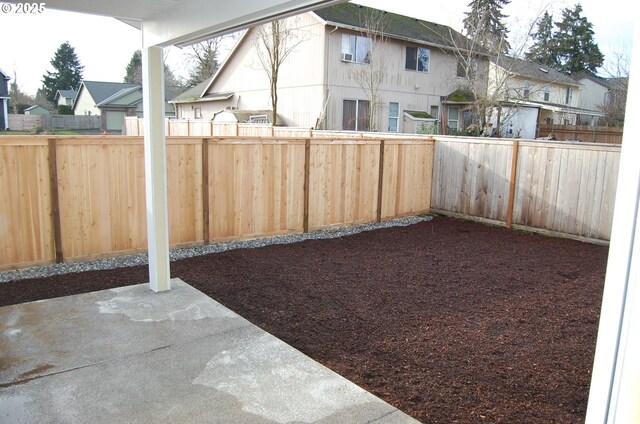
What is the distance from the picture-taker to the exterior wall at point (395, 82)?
19.5 meters

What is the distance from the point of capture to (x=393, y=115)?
21.4m

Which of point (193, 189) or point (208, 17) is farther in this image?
point (193, 189)

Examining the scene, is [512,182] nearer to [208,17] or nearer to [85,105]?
[208,17]

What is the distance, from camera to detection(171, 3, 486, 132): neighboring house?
1936cm

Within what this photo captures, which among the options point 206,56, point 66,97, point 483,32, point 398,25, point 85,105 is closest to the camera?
point 483,32

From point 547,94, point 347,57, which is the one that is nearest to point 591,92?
point 547,94

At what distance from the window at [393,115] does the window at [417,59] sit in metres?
1.79

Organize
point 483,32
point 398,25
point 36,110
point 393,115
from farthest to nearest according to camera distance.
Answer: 1. point 36,110
2. point 398,25
3. point 393,115
4. point 483,32

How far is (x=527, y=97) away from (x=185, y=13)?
65.4 ft

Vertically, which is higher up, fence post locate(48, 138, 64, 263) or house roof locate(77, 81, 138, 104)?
house roof locate(77, 81, 138, 104)

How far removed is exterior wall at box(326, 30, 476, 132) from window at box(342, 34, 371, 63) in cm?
19

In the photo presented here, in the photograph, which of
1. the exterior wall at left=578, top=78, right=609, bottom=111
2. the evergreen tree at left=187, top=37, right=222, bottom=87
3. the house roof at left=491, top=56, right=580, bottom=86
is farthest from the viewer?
the exterior wall at left=578, top=78, right=609, bottom=111

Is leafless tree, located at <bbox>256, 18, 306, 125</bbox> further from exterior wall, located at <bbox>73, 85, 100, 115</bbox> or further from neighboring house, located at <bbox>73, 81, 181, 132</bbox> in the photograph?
exterior wall, located at <bbox>73, 85, 100, 115</bbox>

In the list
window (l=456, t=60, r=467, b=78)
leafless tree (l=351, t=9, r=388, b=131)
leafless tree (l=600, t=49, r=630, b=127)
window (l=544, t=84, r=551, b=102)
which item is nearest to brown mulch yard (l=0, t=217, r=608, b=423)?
leafless tree (l=351, t=9, r=388, b=131)
